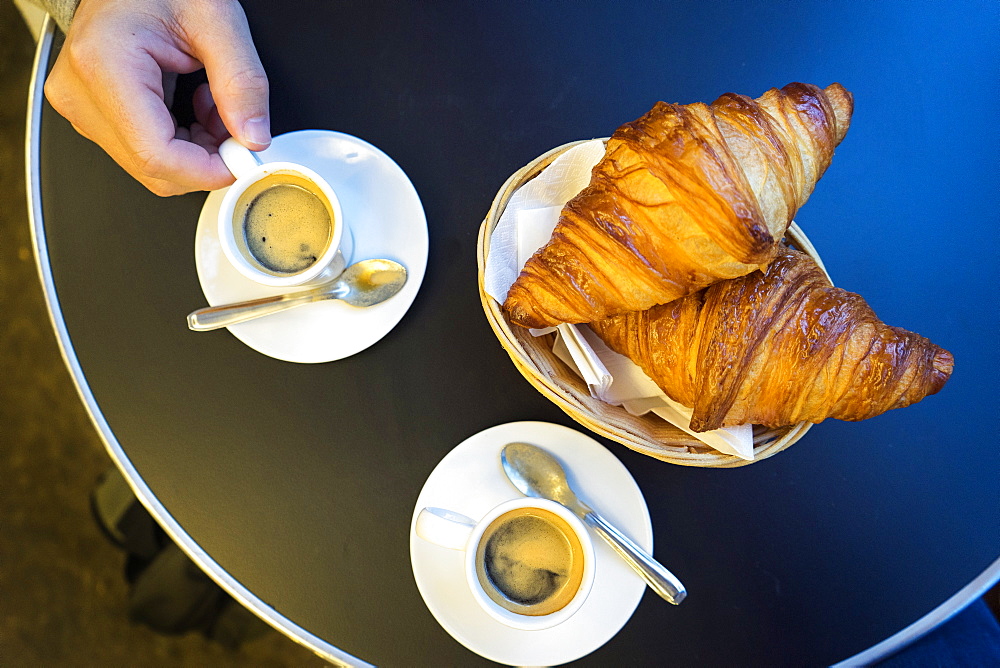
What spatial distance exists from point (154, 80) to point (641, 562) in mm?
862

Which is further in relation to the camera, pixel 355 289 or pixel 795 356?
pixel 355 289

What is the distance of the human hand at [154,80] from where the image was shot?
0.79 meters

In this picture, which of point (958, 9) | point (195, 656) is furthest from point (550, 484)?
point (195, 656)

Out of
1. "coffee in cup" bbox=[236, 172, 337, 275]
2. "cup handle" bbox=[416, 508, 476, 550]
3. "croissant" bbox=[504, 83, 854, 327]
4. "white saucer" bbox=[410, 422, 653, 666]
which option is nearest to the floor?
"white saucer" bbox=[410, 422, 653, 666]

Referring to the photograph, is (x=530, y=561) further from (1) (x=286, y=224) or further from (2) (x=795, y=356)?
(1) (x=286, y=224)

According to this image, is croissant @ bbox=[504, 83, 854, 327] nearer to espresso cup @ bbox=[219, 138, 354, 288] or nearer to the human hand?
espresso cup @ bbox=[219, 138, 354, 288]

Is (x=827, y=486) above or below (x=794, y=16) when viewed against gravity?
below

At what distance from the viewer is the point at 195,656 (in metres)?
1.54

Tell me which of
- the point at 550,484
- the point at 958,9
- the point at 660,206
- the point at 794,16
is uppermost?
the point at 958,9

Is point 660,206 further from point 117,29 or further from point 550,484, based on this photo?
point 117,29

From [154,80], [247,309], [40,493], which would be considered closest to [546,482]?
[247,309]

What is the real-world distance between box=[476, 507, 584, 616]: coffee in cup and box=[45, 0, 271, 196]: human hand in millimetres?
573

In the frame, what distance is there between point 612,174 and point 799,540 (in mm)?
589

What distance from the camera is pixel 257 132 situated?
812mm
